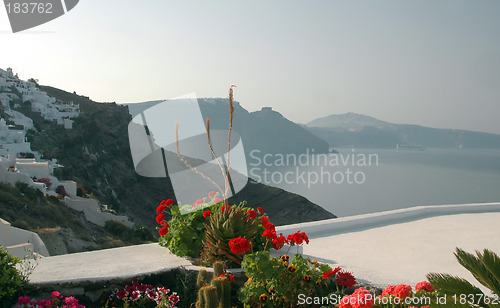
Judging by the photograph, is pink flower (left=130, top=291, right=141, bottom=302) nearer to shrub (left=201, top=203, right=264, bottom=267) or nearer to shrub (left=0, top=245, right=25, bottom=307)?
shrub (left=201, top=203, right=264, bottom=267)

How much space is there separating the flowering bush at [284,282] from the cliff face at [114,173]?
40.9m

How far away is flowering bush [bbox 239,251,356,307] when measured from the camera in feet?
9.92

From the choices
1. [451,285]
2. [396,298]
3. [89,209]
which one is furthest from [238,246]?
[89,209]

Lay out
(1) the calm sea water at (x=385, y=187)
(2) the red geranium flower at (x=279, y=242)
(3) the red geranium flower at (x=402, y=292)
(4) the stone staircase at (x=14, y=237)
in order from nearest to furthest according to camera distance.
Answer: (3) the red geranium flower at (x=402, y=292), (2) the red geranium flower at (x=279, y=242), (4) the stone staircase at (x=14, y=237), (1) the calm sea water at (x=385, y=187)

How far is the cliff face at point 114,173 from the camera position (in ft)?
148

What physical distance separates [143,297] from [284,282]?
1.17 metres

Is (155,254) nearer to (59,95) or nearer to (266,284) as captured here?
(266,284)

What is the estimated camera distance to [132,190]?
51.8 meters

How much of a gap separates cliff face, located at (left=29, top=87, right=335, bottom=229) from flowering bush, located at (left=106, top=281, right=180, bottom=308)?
40322 mm

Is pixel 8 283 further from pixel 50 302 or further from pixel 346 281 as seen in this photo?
pixel 346 281

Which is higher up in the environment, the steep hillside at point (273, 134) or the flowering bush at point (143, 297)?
the flowering bush at point (143, 297)

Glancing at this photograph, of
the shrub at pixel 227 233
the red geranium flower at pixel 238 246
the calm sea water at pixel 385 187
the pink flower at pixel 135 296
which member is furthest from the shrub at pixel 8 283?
the calm sea water at pixel 385 187

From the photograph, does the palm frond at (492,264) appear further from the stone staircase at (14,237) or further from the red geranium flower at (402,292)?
the stone staircase at (14,237)

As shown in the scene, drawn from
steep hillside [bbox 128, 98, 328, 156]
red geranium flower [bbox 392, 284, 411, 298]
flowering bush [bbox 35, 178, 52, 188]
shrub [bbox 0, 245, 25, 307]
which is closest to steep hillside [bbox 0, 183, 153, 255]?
flowering bush [bbox 35, 178, 52, 188]
